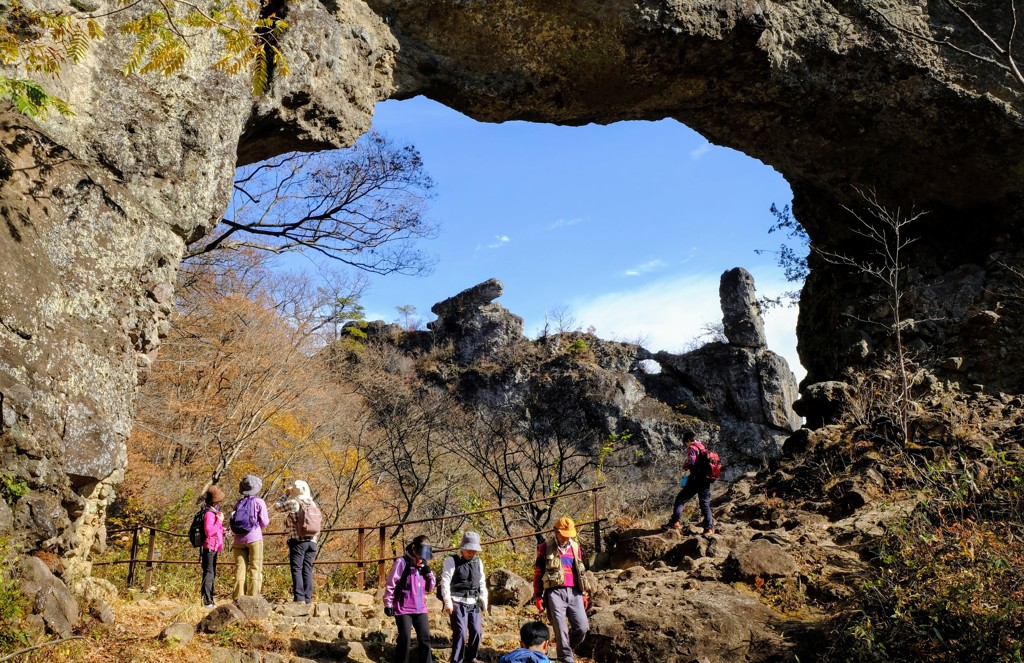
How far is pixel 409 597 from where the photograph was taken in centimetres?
590

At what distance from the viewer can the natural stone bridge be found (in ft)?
20.2

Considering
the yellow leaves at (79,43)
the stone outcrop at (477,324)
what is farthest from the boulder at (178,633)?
the stone outcrop at (477,324)

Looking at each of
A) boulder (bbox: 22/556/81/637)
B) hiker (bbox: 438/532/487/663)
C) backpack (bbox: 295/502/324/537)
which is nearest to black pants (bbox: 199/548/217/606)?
backpack (bbox: 295/502/324/537)

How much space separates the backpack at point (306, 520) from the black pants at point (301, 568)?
6.3 inches

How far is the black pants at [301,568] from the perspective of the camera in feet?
24.8

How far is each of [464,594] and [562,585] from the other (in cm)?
78

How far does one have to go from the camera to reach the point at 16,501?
220 inches

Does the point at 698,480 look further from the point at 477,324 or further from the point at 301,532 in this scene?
the point at 477,324

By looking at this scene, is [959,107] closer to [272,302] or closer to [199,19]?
[199,19]

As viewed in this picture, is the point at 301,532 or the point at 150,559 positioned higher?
the point at 301,532

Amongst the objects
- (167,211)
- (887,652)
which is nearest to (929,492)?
(887,652)

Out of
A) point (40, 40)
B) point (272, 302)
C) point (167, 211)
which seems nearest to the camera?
point (40, 40)

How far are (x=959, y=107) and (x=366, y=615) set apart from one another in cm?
1115

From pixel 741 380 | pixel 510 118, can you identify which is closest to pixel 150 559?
pixel 510 118
